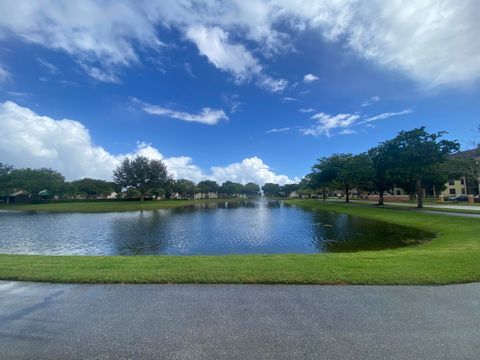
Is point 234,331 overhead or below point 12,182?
below

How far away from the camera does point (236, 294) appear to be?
5492 mm

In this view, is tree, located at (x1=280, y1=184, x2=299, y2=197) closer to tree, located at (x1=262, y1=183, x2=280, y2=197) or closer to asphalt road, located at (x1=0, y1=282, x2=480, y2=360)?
tree, located at (x1=262, y1=183, x2=280, y2=197)

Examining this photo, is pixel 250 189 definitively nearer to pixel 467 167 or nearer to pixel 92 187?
pixel 92 187

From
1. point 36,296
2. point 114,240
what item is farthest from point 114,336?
point 114,240

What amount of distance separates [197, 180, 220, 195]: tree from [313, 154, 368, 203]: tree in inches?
3006

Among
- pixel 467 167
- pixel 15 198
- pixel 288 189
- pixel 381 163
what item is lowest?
pixel 15 198

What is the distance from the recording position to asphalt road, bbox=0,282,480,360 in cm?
346

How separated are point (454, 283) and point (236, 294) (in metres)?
5.17

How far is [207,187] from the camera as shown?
13675 centimetres

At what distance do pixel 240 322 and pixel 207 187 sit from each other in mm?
133676

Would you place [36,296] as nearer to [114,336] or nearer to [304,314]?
[114,336]

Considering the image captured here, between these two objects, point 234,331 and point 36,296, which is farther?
point 36,296

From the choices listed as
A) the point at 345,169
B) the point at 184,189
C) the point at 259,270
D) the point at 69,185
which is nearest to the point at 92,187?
the point at 69,185

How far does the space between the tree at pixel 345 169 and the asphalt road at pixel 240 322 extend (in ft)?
151
